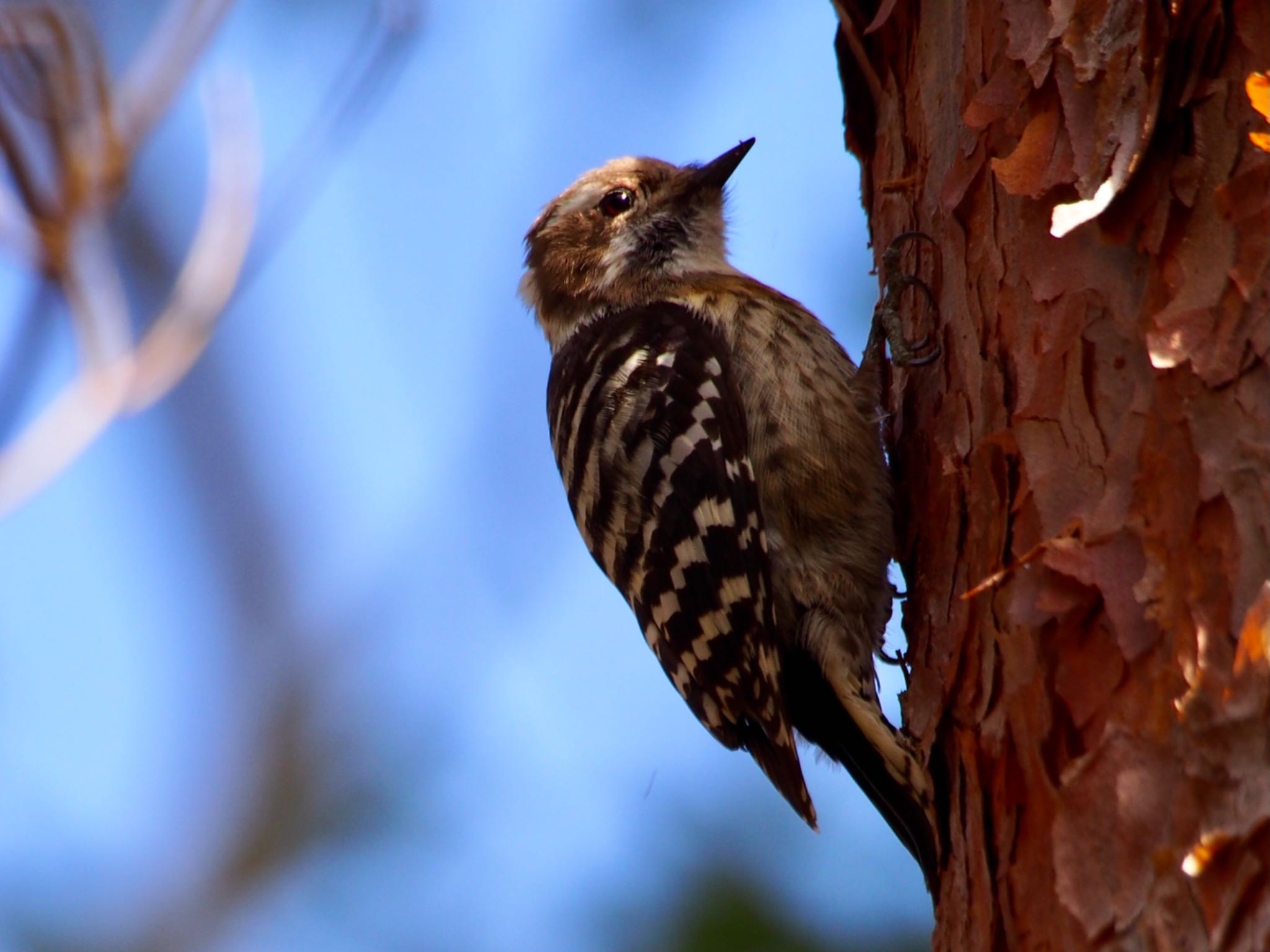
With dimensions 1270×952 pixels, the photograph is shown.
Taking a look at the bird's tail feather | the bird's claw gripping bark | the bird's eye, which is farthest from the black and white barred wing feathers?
the bird's eye

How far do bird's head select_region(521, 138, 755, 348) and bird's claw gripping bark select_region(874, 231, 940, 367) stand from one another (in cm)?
110

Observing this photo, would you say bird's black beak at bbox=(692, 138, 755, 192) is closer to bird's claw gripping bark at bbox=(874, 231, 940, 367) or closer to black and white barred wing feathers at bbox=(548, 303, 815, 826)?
black and white barred wing feathers at bbox=(548, 303, 815, 826)

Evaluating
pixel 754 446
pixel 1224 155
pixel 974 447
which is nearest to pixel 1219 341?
pixel 1224 155

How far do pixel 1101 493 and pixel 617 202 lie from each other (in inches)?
116

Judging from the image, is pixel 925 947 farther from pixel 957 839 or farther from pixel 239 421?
pixel 239 421

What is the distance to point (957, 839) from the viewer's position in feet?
8.80

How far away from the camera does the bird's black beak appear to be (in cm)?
498

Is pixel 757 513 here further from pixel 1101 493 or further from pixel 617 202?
pixel 617 202

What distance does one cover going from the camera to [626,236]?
4938 millimetres

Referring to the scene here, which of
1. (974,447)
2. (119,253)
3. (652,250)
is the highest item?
(119,253)

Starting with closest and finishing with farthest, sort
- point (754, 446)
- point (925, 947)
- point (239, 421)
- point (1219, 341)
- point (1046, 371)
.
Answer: point (1219, 341) < point (1046, 371) < point (754, 446) < point (925, 947) < point (239, 421)

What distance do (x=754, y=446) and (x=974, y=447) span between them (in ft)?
2.93

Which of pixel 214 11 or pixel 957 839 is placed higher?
pixel 214 11

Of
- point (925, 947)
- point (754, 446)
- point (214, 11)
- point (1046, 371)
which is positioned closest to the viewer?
point (1046, 371)
